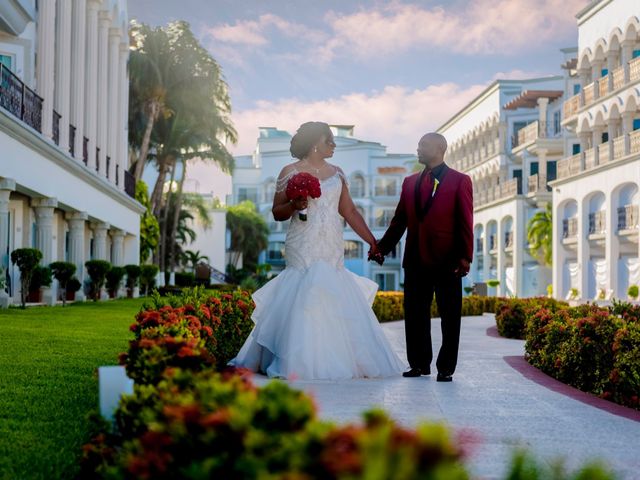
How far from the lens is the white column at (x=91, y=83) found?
29766 millimetres

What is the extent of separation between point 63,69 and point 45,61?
7.97ft

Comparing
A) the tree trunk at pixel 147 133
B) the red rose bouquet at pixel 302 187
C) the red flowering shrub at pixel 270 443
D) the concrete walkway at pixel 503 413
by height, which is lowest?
the concrete walkway at pixel 503 413

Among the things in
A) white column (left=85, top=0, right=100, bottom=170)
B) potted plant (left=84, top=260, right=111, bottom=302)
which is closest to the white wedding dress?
potted plant (left=84, top=260, right=111, bottom=302)

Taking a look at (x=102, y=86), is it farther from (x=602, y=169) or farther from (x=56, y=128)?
(x=602, y=169)

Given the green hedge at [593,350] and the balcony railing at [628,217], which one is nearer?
the green hedge at [593,350]

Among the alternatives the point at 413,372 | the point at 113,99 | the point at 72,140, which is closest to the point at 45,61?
the point at 72,140

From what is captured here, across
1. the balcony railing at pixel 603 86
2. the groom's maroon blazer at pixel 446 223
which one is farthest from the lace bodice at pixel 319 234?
the balcony railing at pixel 603 86

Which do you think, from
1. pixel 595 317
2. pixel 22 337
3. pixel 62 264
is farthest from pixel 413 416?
pixel 62 264

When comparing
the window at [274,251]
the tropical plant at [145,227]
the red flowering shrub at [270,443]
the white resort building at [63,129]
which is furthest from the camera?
the window at [274,251]

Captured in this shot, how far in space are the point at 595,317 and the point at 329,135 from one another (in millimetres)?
3085

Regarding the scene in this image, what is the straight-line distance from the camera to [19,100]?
68.3ft

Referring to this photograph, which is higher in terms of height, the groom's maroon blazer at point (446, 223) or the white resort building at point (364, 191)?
the white resort building at point (364, 191)

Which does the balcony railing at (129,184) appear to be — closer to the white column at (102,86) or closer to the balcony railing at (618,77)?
the white column at (102,86)

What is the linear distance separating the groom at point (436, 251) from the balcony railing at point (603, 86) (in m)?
34.8
